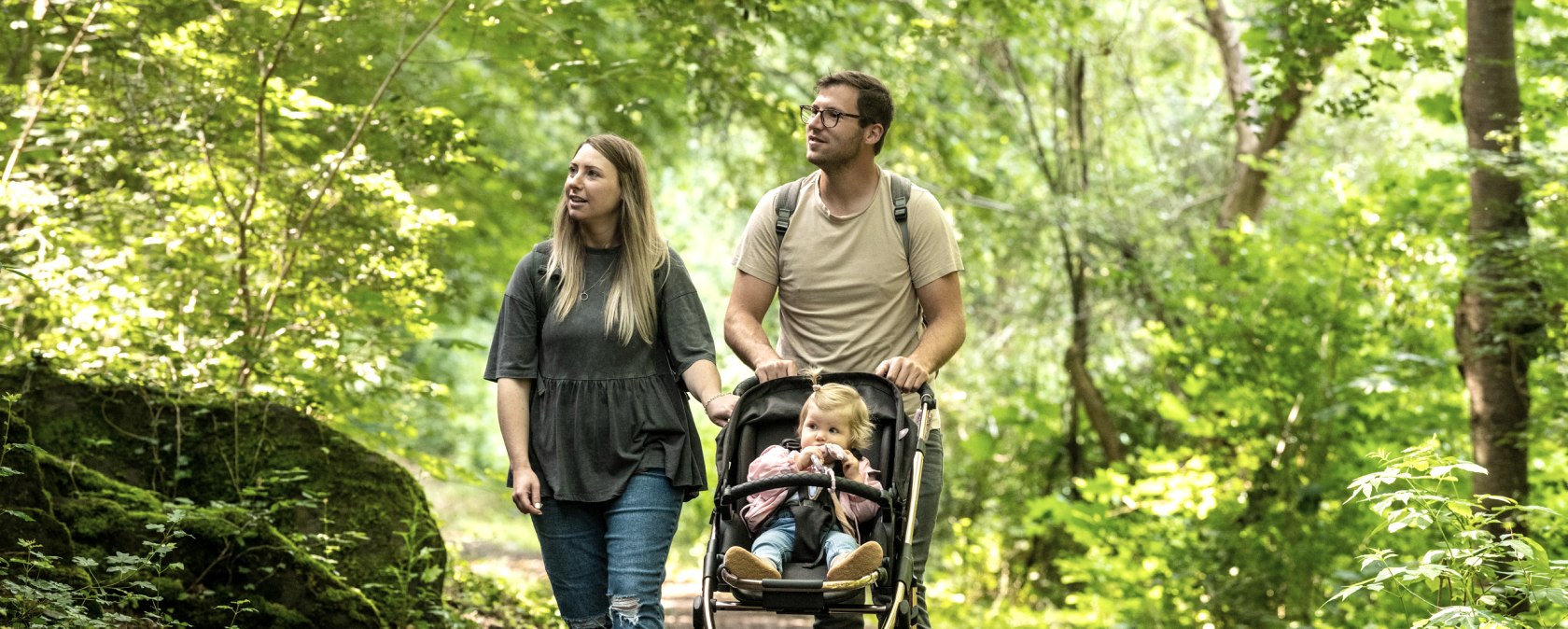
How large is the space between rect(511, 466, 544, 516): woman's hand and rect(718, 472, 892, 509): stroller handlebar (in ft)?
1.85

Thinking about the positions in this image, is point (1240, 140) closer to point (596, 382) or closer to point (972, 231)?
point (972, 231)

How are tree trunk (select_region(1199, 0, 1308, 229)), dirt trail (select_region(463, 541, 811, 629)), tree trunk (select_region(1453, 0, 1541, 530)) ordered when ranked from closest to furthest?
tree trunk (select_region(1453, 0, 1541, 530))
dirt trail (select_region(463, 541, 811, 629))
tree trunk (select_region(1199, 0, 1308, 229))

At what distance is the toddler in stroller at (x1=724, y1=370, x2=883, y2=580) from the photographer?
12.5 feet

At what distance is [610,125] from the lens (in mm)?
9773

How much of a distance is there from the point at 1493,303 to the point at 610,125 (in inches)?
226

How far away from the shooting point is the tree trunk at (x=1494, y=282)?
6551mm

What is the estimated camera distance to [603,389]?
405 cm

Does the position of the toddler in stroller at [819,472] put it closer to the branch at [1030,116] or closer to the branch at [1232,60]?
the branch at [1030,116]

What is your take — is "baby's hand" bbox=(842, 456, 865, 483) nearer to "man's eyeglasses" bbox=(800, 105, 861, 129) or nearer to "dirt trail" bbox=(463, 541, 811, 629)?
"man's eyeglasses" bbox=(800, 105, 861, 129)

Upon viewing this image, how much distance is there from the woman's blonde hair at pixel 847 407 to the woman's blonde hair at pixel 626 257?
53 centimetres

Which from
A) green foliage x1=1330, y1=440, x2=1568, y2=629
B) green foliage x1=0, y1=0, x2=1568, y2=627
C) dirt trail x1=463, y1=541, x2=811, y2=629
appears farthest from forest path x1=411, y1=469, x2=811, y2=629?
green foliage x1=1330, y1=440, x2=1568, y2=629

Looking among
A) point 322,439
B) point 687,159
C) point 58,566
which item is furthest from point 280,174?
point 687,159

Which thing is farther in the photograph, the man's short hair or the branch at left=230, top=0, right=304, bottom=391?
the branch at left=230, top=0, right=304, bottom=391

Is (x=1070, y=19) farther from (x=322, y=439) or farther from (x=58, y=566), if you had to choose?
(x=58, y=566)
